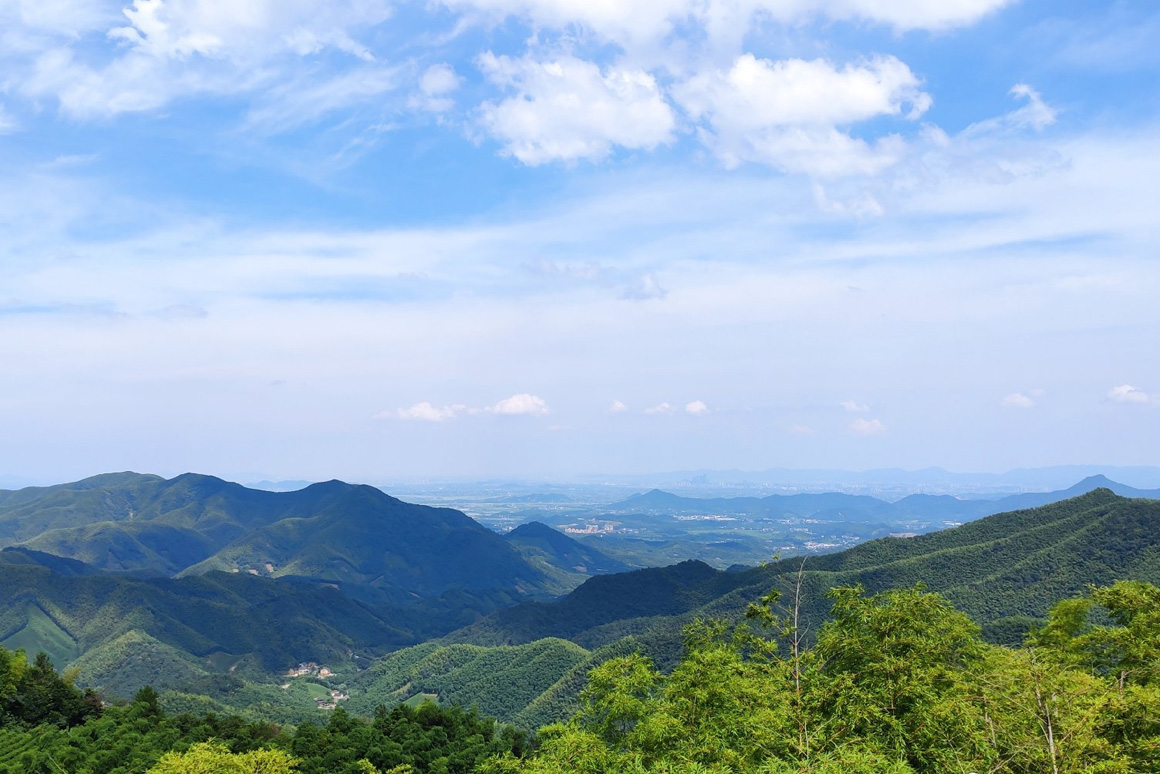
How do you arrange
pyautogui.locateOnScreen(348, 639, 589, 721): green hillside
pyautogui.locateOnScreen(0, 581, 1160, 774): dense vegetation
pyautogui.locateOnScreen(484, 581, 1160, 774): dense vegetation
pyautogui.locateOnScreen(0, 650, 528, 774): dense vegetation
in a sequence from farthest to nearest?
1. pyautogui.locateOnScreen(348, 639, 589, 721): green hillside
2. pyautogui.locateOnScreen(0, 650, 528, 774): dense vegetation
3. pyautogui.locateOnScreen(0, 581, 1160, 774): dense vegetation
4. pyautogui.locateOnScreen(484, 581, 1160, 774): dense vegetation

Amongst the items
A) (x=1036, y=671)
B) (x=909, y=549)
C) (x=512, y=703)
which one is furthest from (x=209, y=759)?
(x=909, y=549)

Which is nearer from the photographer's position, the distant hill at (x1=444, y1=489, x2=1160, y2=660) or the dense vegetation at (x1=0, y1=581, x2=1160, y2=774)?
the dense vegetation at (x1=0, y1=581, x2=1160, y2=774)

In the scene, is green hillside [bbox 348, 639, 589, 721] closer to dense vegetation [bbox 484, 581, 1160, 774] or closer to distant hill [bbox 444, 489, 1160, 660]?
distant hill [bbox 444, 489, 1160, 660]

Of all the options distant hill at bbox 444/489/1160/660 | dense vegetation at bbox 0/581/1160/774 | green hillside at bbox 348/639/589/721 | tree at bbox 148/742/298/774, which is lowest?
green hillside at bbox 348/639/589/721

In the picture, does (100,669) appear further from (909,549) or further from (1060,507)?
(1060,507)

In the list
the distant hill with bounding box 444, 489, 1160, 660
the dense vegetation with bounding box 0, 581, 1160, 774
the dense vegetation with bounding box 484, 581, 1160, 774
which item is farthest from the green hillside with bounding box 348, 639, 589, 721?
the dense vegetation with bounding box 484, 581, 1160, 774

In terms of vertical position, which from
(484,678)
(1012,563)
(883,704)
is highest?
(883,704)

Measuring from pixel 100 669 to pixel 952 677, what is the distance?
775 ft

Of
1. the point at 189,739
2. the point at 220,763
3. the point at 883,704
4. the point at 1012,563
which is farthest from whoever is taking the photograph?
the point at 1012,563

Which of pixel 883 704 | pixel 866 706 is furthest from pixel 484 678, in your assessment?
pixel 866 706

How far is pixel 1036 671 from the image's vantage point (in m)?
16.8

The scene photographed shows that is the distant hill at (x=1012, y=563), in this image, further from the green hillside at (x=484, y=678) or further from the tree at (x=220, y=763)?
the tree at (x=220, y=763)

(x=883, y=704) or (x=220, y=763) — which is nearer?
(x=883, y=704)

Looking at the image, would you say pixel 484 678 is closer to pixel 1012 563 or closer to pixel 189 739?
pixel 189 739
